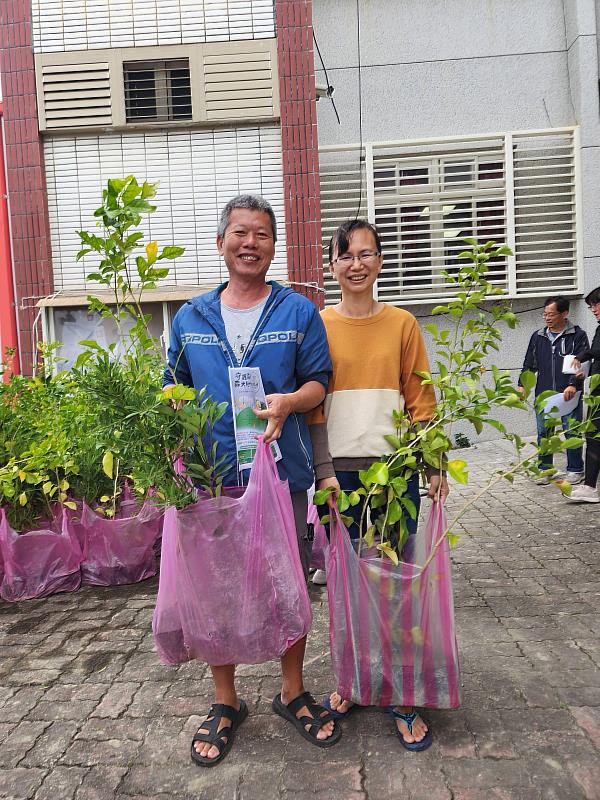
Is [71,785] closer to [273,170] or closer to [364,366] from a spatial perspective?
[364,366]

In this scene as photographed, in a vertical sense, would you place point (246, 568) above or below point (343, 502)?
below

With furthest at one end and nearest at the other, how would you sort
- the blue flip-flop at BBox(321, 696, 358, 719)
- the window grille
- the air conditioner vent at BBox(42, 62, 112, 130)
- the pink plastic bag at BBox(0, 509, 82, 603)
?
1. the window grille
2. the air conditioner vent at BBox(42, 62, 112, 130)
3. the pink plastic bag at BBox(0, 509, 82, 603)
4. the blue flip-flop at BBox(321, 696, 358, 719)

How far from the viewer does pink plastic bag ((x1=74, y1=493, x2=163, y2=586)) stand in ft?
13.8

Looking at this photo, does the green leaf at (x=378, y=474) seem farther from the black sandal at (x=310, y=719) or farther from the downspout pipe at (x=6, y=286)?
the downspout pipe at (x=6, y=286)

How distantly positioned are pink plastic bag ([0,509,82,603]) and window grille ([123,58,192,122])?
4838mm

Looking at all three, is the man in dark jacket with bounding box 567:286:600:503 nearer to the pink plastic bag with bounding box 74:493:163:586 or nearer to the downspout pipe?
the pink plastic bag with bounding box 74:493:163:586

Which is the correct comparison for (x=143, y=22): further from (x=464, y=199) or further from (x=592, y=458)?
(x=592, y=458)

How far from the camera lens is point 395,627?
7.73 feet

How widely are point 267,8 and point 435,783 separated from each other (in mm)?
7132

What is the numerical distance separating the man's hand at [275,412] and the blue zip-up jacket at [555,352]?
4.74 meters

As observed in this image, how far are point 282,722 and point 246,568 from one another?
2.36 feet

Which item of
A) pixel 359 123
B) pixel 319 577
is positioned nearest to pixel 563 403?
pixel 319 577

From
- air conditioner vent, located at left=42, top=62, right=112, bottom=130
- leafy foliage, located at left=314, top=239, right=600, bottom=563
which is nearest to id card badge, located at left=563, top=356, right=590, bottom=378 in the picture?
leafy foliage, located at left=314, top=239, right=600, bottom=563

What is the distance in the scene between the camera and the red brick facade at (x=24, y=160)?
7180 mm
